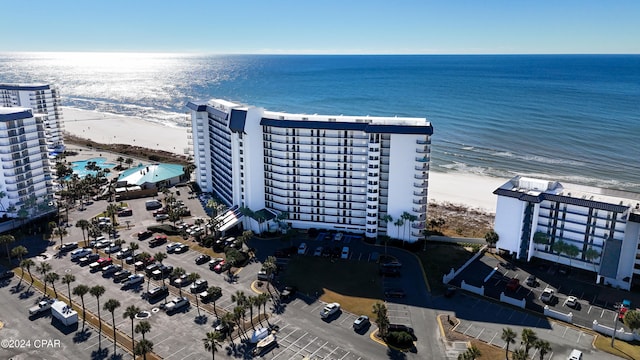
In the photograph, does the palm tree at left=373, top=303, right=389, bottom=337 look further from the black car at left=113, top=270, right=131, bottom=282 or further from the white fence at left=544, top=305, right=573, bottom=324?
the black car at left=113, top=270, right=131, bottom=282

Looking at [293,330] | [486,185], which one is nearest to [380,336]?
[293,330]

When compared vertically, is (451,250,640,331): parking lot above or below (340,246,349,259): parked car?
below

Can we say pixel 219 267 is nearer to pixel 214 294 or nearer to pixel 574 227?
pixel 214 294

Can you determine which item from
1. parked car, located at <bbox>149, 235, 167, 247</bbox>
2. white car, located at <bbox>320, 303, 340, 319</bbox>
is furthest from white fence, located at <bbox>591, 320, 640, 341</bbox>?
parked car, located at <bbox>149, 235, 167, 247</bbox>

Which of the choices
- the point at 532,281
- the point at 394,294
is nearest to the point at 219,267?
the point at 394,294

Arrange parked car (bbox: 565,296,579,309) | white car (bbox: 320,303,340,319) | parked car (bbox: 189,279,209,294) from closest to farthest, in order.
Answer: white car (bbox: 320,303,340,319)
parked car (bbox: 565,296,579,309)
parked car (bbox: 189,279,209,294)

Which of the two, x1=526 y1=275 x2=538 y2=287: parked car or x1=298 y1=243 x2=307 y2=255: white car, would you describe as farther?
x1=298 y1=243 x2=307 y2=255: white car
